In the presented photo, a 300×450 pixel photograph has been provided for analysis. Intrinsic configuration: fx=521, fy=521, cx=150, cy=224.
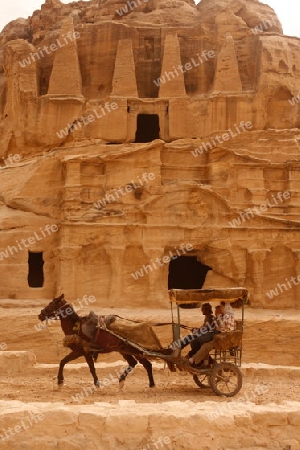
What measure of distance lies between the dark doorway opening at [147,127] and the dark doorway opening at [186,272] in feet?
33.7

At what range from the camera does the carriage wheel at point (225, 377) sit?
37.4 feet

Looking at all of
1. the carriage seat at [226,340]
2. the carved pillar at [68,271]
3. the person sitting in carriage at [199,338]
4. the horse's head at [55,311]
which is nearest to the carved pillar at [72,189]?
the carved pillar at [68,271]

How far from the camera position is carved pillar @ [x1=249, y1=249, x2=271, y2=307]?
2652 centimetres

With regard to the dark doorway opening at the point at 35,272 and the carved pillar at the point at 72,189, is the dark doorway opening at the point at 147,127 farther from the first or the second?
the dark doorway opening at the point at 35,272

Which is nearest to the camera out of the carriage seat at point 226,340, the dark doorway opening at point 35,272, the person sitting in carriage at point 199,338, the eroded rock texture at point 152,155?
the carriage seat at point 226,340

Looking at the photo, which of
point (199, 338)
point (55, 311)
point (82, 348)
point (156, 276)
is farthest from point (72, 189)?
point (199, 338)

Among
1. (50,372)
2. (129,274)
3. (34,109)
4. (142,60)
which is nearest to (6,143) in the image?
(34,109)

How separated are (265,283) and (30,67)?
2115 centimetres

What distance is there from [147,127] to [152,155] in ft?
31.6

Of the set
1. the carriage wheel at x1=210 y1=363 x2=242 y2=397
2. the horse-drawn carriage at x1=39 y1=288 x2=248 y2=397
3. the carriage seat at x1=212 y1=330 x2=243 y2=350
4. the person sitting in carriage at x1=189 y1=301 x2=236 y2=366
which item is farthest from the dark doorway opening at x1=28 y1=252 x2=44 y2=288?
the carriage seat at x1=212 y1=330 x2=243 y2=350

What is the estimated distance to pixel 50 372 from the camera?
14.8 m

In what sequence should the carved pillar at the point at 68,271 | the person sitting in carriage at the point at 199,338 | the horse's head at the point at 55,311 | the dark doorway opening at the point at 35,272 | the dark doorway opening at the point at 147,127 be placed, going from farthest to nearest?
the dark doorway opening at the point at 147,127
the dark doorway opening at the point at 35,272
the carved pillar at the point at 68,271
the horse's head at the point at 55,311
the person sitting in carriage at the point at 199,338

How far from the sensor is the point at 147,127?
3750cm

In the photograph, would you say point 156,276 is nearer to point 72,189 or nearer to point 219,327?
point 72,189
